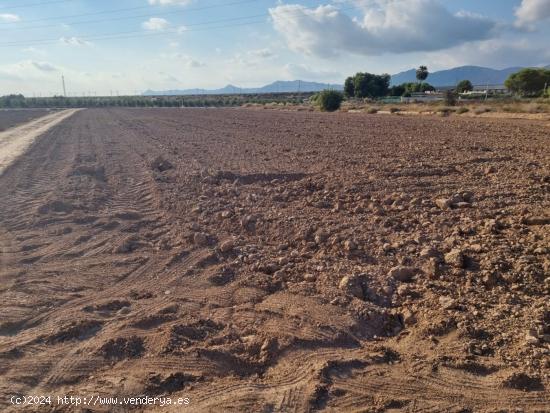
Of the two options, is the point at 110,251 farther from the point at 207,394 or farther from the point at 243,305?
the point at 207,394

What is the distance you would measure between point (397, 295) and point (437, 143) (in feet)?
46.4

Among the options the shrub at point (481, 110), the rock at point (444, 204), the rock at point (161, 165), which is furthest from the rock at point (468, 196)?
the shrub at point (481, 110)

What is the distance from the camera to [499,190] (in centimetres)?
984

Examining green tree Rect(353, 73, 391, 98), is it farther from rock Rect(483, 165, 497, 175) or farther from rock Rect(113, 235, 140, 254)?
rock Rect(113, 235, 140, 254)

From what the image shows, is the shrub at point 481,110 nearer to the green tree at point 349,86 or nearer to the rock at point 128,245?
the rock at point 128,245

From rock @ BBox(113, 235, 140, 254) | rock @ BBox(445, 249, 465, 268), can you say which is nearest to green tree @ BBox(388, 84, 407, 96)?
rock @ BBox(113, 235, 140, 254)

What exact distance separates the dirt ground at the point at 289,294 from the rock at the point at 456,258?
3cm

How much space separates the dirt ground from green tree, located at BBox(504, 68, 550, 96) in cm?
6846

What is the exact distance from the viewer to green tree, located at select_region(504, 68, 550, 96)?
7038cm

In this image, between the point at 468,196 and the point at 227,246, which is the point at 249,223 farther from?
the point at 468,196

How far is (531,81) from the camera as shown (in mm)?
71750

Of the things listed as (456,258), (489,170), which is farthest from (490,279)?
(489,170)

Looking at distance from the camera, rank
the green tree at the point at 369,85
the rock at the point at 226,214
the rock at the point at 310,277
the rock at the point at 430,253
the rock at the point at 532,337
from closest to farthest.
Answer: the rock at the point at 532,337, the rock at the point at 310,277, the rock at the point at 430,253, the rock at the point at 226,214, the green tree at the point at 369,85

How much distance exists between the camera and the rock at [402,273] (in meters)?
6.33
